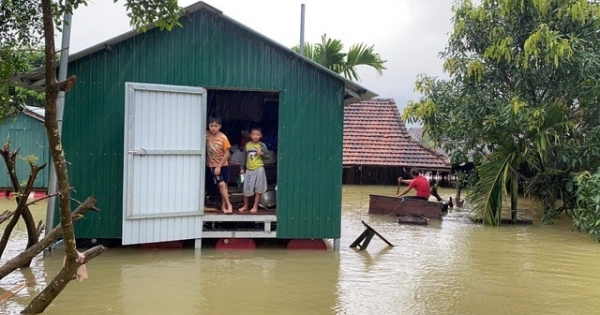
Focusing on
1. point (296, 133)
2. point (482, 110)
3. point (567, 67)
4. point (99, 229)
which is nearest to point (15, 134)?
point (99, 229)

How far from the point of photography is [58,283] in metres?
4.64

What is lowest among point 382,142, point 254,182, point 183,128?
point 254,182

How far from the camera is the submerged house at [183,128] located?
800 cm

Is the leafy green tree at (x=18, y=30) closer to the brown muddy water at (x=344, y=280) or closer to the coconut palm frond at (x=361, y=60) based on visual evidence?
the brown muddy water at (x=344, y=280)

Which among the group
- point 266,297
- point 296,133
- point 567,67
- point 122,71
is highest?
point 567,67

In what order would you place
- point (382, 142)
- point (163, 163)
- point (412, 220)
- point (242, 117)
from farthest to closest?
point (382, 142) → point (412, 220) → point (242, 117) → point (163, 163)

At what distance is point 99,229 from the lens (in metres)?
8.27

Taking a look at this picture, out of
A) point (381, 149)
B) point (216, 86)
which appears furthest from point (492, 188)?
point (381, 149)

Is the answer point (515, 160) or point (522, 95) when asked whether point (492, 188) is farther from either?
point (522, 95)

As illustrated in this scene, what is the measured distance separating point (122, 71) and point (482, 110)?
7.43 m

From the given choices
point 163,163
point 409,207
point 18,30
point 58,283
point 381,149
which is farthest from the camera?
point 381,149

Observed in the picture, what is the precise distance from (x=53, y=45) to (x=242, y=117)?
24.7 feet

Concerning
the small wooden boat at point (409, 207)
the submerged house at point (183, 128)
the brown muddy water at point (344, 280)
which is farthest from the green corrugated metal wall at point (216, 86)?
the small wooden boat at point (409, 207)

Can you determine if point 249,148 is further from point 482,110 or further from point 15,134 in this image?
point 15,134
